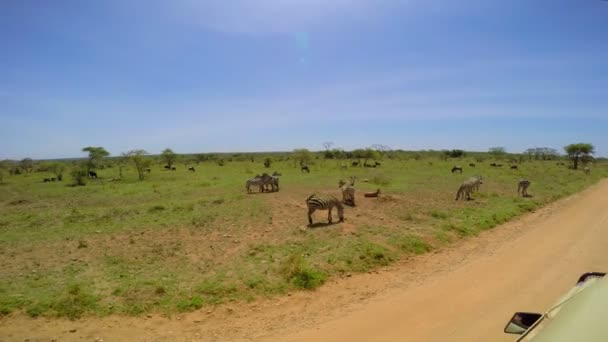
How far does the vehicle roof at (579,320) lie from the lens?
223 centimetres

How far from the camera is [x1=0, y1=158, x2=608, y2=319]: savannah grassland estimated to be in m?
7.79

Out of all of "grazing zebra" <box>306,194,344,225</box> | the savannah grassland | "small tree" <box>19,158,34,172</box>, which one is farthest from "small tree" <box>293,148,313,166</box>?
"small tree" <box>19,158,34,172</box>

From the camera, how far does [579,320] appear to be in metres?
2.40

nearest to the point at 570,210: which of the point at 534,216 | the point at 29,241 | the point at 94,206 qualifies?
the point at 534,216

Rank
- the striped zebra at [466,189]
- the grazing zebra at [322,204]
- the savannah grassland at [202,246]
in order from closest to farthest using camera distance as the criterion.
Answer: the savannah grassland at [202,246] → the grazing zebra at [322,204] → the striped zebra at [466,189]

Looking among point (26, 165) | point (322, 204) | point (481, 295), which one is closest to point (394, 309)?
point (481, 295)

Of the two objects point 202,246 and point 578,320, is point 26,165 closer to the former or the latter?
point 202,246

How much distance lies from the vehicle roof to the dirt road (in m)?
3.24

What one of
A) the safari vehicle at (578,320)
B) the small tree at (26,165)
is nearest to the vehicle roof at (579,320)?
the safari vehicle at (578,320)

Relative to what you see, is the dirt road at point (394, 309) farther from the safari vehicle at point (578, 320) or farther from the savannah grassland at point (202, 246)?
the safari vehicle at point (578, 320)

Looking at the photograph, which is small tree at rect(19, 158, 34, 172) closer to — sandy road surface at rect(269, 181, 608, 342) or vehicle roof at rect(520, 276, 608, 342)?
sandy road surface at rect(269, 181, 608, 342)

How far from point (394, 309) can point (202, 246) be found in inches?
270

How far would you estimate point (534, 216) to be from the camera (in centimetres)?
1581

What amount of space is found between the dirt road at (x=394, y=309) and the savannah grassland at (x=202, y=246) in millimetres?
475
